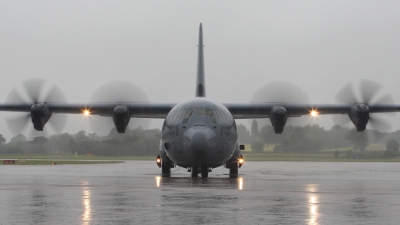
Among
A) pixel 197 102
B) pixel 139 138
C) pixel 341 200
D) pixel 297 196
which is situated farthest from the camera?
pixel 139 138

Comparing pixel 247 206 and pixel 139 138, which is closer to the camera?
pixel 247 206

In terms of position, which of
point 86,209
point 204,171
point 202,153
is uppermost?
point 202,153

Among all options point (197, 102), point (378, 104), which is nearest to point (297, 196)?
point (197, 102)

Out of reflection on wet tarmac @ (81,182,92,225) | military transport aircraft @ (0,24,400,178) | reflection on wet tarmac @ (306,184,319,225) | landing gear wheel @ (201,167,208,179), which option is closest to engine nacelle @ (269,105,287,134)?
military transport aircraft @ (0,24,400,178)

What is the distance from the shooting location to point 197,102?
25391mm

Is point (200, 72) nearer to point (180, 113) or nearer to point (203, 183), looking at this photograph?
point (180, 113)

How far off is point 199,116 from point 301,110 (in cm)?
1035

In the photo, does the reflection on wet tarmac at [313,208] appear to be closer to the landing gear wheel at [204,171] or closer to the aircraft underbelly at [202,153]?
the aircraft underbelly at [202,153]

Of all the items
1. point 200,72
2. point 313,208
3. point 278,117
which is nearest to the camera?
point 313,208

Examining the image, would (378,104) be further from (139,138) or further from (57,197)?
(139,138)


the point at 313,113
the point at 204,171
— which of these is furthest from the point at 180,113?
the point at 313,113

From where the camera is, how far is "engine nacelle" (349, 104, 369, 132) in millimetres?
30938

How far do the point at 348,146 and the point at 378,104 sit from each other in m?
41.6

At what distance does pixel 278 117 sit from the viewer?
1209 inches
